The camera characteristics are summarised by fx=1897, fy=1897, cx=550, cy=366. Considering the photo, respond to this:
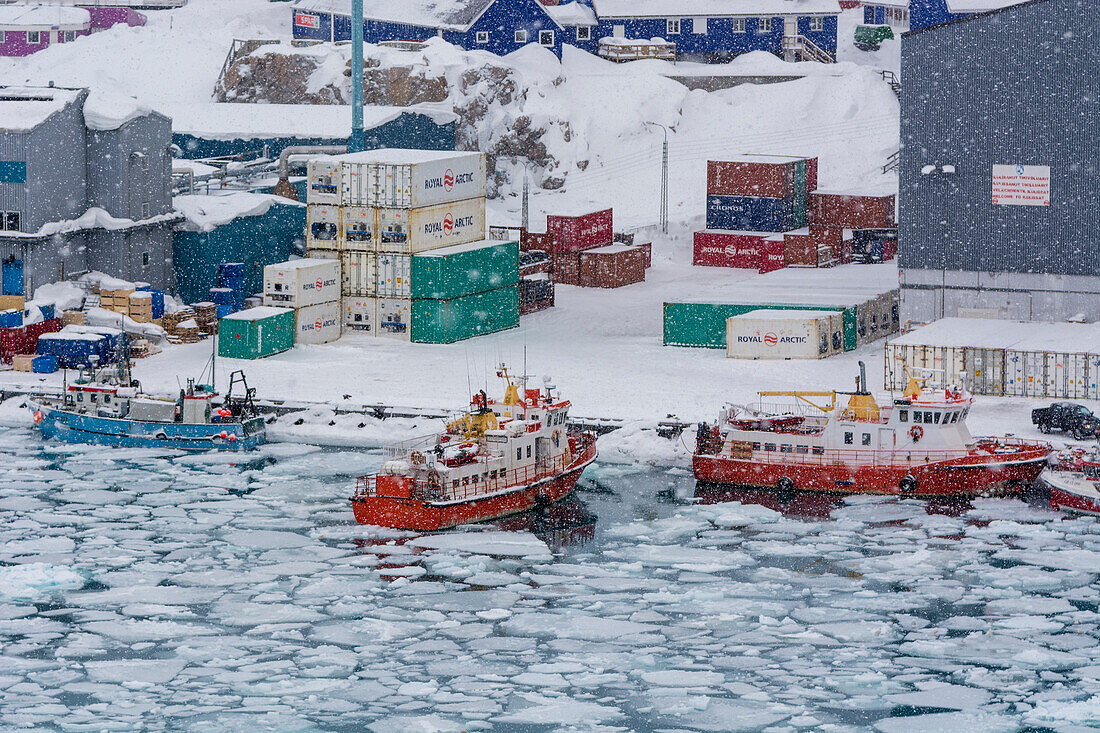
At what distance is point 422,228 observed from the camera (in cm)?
8081

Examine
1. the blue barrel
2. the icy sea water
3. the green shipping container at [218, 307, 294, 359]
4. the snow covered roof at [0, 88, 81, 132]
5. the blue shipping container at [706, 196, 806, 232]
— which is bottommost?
the icy sea water

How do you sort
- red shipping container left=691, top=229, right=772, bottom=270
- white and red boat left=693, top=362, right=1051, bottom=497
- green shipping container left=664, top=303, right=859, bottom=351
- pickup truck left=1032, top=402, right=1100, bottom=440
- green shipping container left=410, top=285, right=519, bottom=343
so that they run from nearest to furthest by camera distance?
white and red boat left=693, top=362, right=1051, bottom=497
pickup truck left=1032, top=402, right=1100, bottom=440
green shipping container left=664, top=303, right=859, bottom=351
green shipping container left=410, top=285, right=519, bottom=343
red shipping container left=691, top=229, right=772, bottom=270

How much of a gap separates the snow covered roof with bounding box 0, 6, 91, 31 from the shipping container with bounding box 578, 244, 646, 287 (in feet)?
196

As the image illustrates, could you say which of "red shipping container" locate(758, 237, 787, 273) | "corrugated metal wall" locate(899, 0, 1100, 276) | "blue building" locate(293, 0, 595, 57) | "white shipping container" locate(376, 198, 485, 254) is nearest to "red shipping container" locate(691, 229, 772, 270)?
"red shipping container" locate(758, 237, 787, 273)

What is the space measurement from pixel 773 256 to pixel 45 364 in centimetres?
3846

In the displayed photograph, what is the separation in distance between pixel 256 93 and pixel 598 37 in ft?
76.5

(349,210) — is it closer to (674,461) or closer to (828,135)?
(674,461)

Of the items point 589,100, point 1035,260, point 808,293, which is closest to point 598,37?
point 589,100

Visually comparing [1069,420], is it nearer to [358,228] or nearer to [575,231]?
[358,228]

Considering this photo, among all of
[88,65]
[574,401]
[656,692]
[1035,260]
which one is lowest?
[656,692]

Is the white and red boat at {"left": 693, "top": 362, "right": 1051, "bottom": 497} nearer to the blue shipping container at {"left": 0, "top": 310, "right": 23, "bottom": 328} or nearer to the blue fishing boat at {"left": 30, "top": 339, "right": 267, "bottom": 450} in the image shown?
the blue fishing boat at {"left": 30, "top": 339, "right": 267, "bottom": 450}

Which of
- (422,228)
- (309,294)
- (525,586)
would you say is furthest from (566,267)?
(525,586)

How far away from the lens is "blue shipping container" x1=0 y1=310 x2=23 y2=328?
248ft

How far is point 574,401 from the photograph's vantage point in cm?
6838
